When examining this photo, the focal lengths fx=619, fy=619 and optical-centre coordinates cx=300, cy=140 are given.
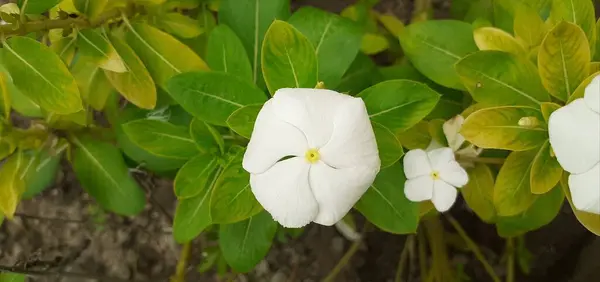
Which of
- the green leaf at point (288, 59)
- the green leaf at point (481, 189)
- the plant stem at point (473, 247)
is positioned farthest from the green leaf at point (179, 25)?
the plant stem at point (473, 247)

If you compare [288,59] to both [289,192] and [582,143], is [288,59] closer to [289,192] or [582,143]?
[289,192]

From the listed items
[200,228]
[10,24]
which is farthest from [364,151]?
[10,24]

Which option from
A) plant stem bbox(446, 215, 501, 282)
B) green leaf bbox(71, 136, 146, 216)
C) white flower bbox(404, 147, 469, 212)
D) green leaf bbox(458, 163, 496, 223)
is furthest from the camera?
plant stem bbox(446, 215, 501, 282)

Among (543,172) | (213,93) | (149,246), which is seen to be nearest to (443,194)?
(543,172)

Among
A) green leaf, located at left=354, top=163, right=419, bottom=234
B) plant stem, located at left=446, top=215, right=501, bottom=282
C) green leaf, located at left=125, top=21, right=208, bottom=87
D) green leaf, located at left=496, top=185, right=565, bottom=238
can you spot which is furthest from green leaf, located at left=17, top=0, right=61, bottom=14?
plant stem, located at left=446, top=215, right=501, bottom=282

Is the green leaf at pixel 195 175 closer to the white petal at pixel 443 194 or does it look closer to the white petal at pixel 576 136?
the white petal at pixel 443 194

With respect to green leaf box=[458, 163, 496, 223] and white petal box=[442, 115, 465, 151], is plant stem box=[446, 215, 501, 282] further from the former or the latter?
white petal box=[442, 115, 465, 151]
